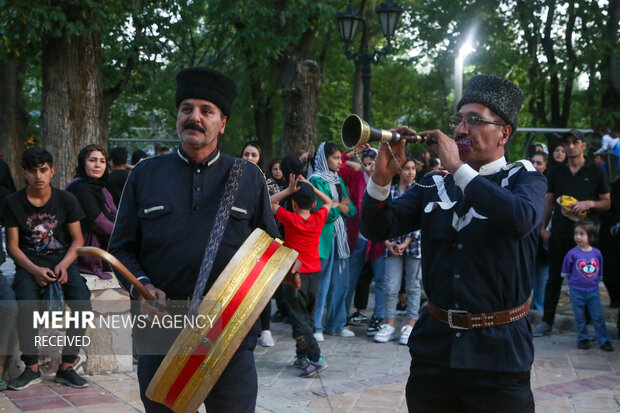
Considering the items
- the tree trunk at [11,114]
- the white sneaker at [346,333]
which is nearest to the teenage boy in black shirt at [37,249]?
the white sneaker at [346,333]

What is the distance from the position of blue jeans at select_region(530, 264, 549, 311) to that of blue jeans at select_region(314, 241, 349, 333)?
2.61 metres

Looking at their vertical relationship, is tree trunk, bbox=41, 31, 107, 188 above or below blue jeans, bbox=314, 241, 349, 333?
above

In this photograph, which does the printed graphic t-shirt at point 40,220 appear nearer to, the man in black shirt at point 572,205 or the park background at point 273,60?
the park background at point 273,60

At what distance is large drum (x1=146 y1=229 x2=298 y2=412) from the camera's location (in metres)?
3.10

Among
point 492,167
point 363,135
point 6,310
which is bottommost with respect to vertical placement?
point 6,310

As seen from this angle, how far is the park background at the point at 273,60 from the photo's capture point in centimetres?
1033

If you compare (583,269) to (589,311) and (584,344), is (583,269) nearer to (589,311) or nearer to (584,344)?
(589,311)

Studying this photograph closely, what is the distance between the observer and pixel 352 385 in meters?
6.30

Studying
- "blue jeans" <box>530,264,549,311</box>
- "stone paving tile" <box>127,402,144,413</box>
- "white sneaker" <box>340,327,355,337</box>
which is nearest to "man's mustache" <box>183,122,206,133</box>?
"stone paving tile" <box>127,402,144,413</box>

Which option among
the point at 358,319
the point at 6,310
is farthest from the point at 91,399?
the point at 358,319

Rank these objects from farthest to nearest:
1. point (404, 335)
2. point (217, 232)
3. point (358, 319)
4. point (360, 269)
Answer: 1. point (358, 319)
2. point (360, 269)
3. point (404, 335)
4. point (217, 232)

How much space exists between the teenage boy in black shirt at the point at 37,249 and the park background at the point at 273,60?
4.20 metres

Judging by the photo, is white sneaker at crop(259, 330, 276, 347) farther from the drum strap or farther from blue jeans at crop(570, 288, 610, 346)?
the drum strap

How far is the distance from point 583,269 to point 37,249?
545cm
